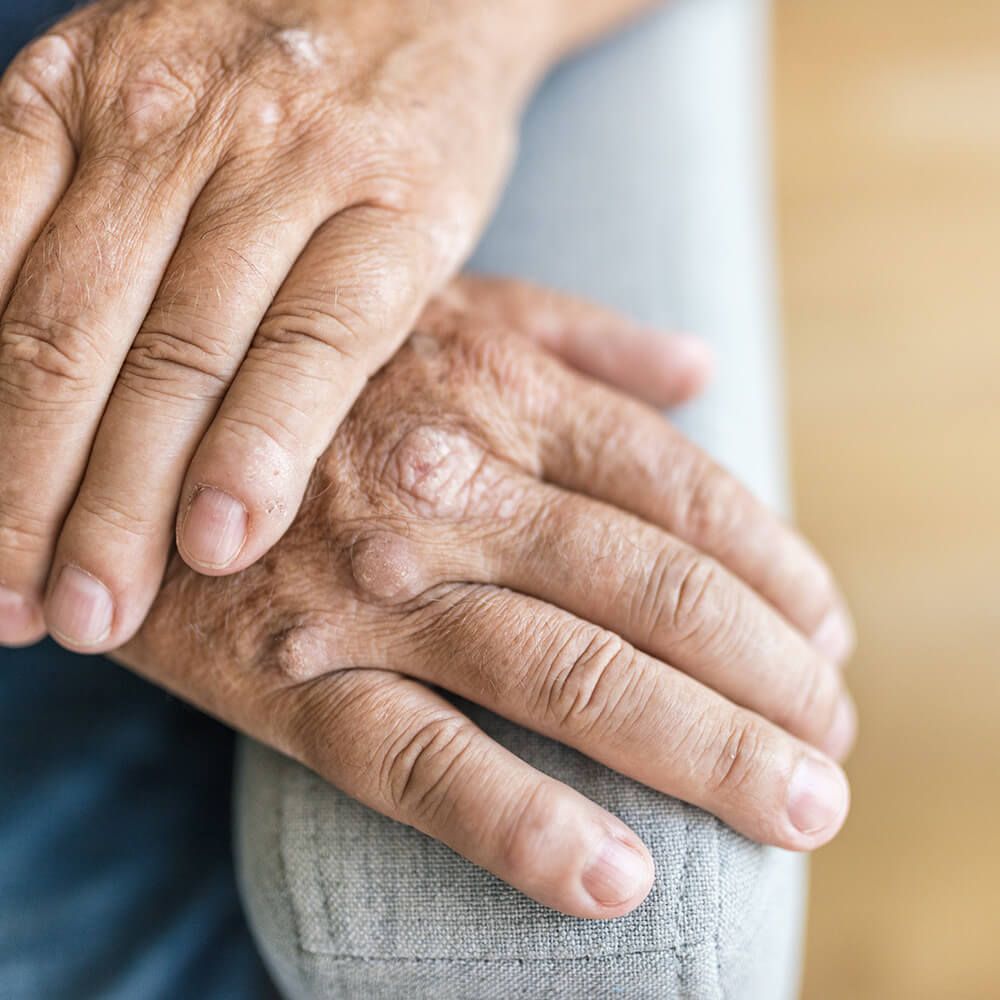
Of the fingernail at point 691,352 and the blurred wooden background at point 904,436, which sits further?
the blurred wooden background at point 904,436

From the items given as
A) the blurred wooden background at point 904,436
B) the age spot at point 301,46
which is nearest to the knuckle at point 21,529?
the age spot at point 301,46

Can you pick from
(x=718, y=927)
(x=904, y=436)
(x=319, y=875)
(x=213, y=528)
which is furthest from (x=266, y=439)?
(x=904, y=436)

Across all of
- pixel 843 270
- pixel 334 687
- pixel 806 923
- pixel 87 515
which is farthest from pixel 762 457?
pixel 843 270

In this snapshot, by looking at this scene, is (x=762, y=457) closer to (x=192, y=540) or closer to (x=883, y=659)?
(x=192, y=540)

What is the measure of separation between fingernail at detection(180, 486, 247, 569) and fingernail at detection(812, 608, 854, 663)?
1.39 feet

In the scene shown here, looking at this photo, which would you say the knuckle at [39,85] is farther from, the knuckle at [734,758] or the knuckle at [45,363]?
the knuckle at [734,758]

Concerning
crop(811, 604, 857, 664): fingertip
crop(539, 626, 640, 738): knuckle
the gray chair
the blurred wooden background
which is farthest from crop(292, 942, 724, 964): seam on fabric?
the blurred wooden background

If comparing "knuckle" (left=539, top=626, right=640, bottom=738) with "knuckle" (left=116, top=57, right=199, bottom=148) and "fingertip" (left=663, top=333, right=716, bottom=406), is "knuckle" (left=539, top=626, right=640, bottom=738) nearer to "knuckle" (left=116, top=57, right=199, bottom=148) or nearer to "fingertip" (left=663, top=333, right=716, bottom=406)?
"fingertip" (left=663, top=333, right=716, bottom=406)

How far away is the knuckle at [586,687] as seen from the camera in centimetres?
65

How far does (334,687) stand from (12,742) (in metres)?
0.32

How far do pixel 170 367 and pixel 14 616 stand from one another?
0.63 feet

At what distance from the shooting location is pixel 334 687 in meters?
0.67

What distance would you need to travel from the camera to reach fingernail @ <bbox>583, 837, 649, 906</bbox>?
1.94 feet

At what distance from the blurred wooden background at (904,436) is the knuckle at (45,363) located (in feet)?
3.60
